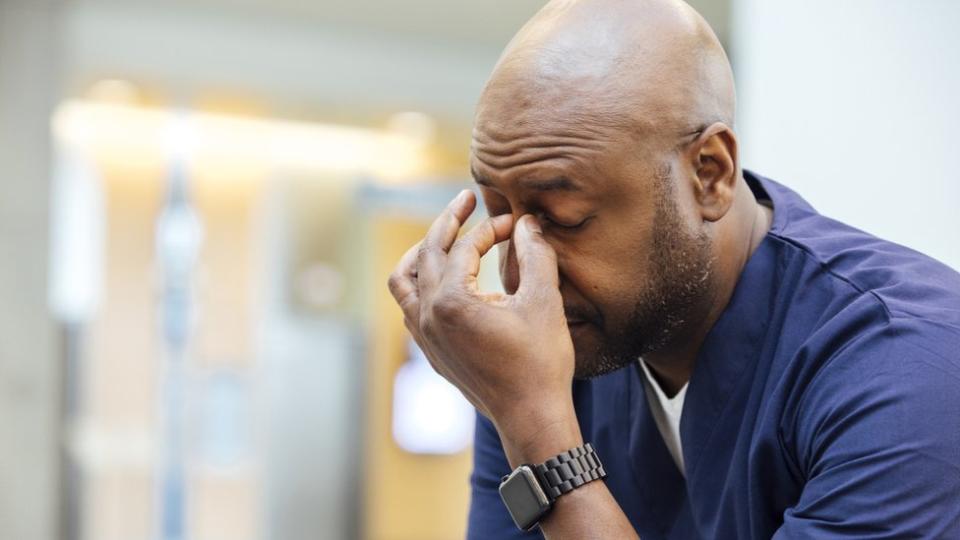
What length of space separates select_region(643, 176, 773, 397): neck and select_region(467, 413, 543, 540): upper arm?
0.24 meters

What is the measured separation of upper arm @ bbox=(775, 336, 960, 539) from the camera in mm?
1028

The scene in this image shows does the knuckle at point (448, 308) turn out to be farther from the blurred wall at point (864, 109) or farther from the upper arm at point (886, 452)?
the blurred wall at point (864, 109)

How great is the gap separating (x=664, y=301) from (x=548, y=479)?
0.26 meters

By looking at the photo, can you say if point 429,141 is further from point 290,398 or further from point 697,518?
point 697,518

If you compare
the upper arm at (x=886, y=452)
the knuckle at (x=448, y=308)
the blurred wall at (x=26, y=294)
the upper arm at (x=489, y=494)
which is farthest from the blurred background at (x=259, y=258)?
the upper arm at (x=886, y=452)

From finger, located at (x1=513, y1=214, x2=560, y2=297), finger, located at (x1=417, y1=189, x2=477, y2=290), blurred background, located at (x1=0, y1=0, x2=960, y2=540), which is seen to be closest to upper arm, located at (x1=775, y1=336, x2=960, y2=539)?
finger, located at (x1=513, y1=214, x2=560, y2=297)

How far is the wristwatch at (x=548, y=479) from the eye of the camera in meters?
1.16

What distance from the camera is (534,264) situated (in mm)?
1224

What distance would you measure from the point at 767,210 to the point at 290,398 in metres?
5.79

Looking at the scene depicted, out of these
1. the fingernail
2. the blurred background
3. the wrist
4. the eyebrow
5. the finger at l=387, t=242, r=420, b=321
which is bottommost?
the blurred background

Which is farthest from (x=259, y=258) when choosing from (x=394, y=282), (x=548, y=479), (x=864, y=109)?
(x=548, y=479)

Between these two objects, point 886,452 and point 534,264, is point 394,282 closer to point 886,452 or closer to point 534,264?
point 534,264

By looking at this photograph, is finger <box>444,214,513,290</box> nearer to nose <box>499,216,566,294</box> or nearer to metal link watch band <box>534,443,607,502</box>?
nose <box>499,216,566,294</box>

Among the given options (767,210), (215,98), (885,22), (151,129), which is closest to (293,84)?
(215,98)
